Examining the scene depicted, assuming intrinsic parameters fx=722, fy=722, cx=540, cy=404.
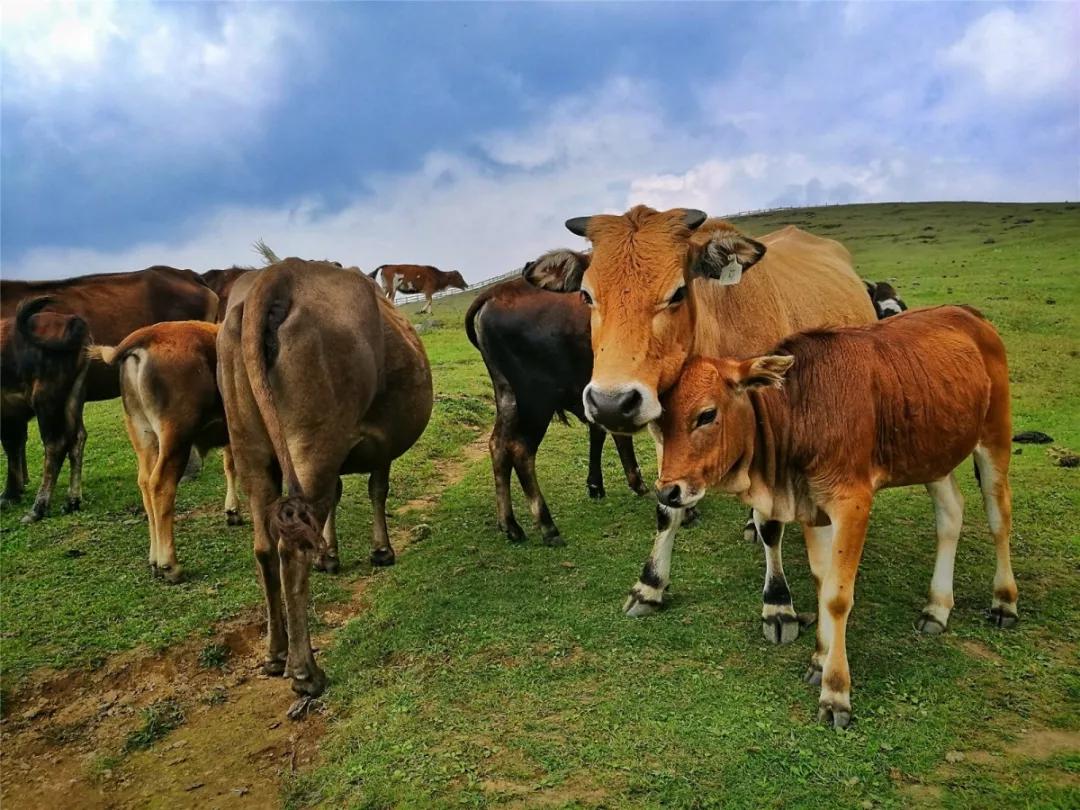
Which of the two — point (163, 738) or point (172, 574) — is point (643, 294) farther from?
point (172, 574)

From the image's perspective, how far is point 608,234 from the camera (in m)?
4.64

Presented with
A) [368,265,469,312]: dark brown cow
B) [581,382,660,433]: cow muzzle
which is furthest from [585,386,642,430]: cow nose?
[368,265,469,312]: dark brown cow

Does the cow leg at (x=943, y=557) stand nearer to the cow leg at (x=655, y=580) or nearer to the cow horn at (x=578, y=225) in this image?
the cow leg at (x=655, y=580)

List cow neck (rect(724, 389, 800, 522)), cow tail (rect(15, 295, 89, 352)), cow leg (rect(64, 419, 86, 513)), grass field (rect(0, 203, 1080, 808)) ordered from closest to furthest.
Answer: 1. grass field (rect(0, 203, 1080, 808))
2. cow neck (rect(724, 389, 800, 522))
3. cow tail (rect(15, 295, 89, 352))
4. cow leg (rect(64, 419, 86, 513))

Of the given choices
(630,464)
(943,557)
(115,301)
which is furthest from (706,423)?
(115,301)

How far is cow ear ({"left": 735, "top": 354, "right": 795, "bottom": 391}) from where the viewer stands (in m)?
4.01

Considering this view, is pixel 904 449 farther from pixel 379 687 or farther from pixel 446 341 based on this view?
pixel 446 341

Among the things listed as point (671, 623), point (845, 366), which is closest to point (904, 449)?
point (845, 366)

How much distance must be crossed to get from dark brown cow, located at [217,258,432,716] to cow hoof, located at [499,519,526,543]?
8.06ft

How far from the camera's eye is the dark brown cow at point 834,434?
4.03 m

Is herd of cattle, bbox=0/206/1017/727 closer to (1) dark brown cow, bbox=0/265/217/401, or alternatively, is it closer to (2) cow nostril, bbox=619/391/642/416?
(2) cow nostril, bbox=619/391/642/416

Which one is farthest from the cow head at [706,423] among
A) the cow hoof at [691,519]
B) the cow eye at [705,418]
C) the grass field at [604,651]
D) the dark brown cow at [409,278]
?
the dark brown cow at [409,278]

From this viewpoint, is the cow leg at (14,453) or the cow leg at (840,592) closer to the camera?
the cow leg at (840,592)

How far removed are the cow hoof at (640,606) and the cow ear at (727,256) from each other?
2403 mm
